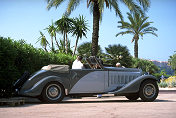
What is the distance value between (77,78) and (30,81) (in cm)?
158

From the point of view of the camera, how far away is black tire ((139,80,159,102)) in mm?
10547

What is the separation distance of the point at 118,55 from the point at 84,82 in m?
22.2

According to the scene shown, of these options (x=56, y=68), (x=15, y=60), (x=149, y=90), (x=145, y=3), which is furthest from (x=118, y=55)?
(x=56, y=68)

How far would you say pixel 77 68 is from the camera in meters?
10.6

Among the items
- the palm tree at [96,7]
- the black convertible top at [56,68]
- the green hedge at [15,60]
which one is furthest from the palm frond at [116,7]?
the black convertible top at [56,68]

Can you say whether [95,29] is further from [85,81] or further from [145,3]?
[85,81]

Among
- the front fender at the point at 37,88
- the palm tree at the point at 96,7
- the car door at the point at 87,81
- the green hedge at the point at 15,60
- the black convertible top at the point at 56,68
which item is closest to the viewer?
the front fender at the point at 37,88

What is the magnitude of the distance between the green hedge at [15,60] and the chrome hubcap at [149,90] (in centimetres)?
500

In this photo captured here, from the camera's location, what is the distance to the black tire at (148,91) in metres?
10.5

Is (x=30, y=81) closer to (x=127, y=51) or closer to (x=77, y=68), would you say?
(x=77, y=68)

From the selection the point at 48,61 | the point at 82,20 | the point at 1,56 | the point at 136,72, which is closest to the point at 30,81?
the point at 1,56

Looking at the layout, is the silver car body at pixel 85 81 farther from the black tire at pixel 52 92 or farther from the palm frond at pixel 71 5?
the palm frond at pixel 71 5

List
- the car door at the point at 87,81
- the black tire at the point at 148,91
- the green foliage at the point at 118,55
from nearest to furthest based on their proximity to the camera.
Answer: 1. the car door at the point at 87,81
2. the black tire at the point at 148,91
3. the green foliage at the point at 118,55

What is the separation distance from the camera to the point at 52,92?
32.2 feet
